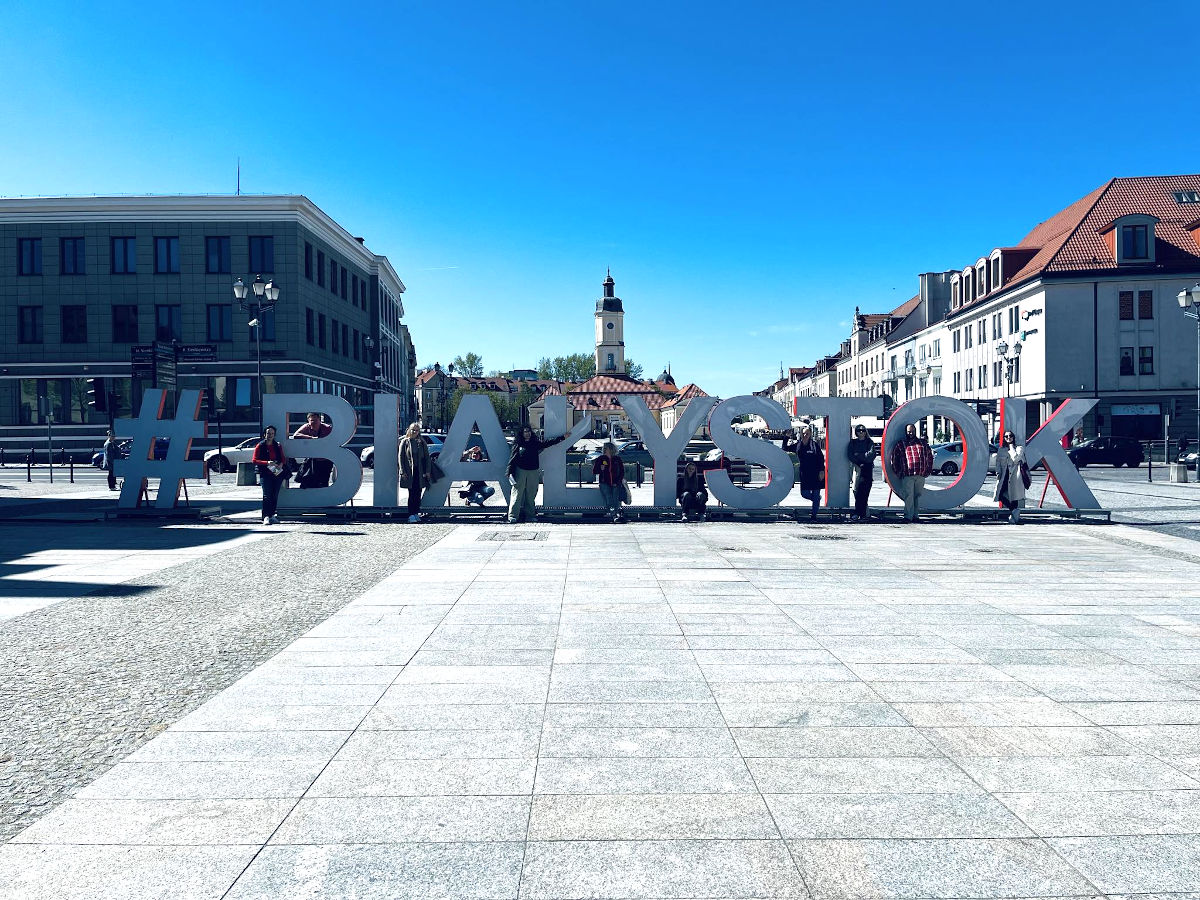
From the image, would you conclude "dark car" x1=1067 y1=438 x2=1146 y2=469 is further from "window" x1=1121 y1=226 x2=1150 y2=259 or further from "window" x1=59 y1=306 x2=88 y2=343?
"window" x1=59 y1=306 x2=88 y2=343

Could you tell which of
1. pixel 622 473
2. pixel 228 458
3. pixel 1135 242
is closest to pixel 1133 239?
pixel 1135 242

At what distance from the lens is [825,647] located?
22.5 ft

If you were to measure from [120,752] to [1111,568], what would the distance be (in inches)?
442

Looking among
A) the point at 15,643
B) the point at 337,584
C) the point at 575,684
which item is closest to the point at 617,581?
the point at 337,584

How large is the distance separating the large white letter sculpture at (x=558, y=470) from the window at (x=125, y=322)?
122 ft

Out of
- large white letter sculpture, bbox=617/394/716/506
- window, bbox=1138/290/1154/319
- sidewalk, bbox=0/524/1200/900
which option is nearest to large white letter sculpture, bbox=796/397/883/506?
large white letter sculpture, bbox=617/394/716/506

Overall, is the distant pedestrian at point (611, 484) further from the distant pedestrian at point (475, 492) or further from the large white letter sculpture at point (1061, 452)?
the large white letter sculpture at point (1061, 452)

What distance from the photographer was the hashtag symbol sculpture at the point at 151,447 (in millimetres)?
17125

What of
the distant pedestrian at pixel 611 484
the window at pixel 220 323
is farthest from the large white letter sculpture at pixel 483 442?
the window at pixel 220 323

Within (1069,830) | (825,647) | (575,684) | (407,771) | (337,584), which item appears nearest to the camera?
(1069,830)

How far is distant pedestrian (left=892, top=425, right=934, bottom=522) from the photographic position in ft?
54.6

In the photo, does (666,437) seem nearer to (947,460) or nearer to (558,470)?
(558,470)

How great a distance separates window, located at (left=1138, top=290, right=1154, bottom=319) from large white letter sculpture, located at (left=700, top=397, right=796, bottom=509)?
38.1 m

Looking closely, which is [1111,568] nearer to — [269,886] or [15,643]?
[269,886]
